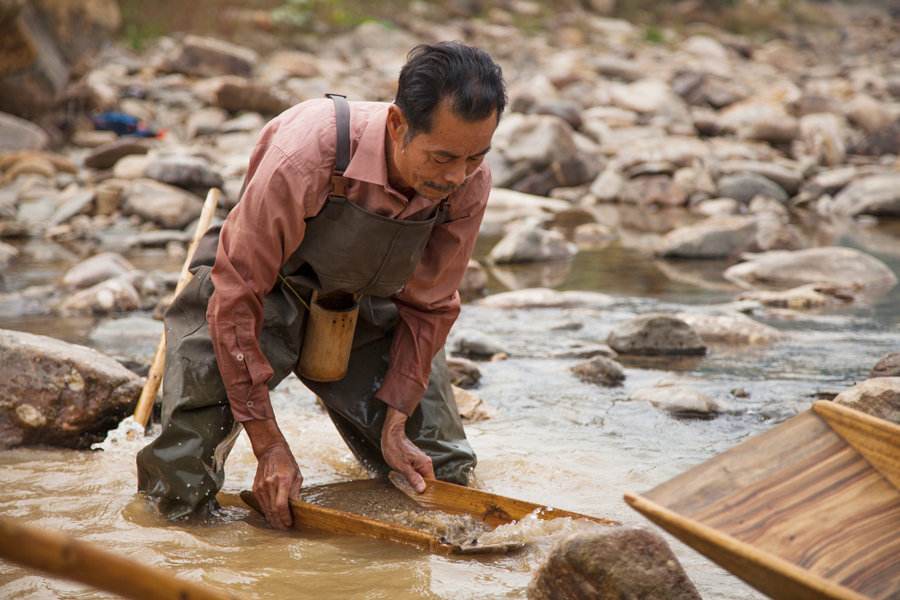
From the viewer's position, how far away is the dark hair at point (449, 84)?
2863 mm

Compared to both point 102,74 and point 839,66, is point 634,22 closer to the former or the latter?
point 839,66

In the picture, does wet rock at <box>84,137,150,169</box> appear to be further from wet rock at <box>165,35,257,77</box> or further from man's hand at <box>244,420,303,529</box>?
man's hand at <box>244,420,303,529</box>

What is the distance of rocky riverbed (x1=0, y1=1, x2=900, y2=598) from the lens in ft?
13.7

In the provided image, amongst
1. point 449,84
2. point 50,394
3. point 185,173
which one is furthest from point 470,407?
point 185,173

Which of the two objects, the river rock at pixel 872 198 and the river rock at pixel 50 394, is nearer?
the river rock at pixel 50 394

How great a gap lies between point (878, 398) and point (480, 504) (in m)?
1.58

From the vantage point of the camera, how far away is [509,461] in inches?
163

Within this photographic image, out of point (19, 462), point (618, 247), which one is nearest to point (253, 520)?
point (19, 462)

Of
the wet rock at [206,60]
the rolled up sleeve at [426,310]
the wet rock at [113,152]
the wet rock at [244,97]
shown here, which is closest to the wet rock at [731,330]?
the rolled up sleeve at [426,310]

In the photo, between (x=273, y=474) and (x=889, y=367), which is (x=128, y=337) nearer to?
(x=273, y=474)

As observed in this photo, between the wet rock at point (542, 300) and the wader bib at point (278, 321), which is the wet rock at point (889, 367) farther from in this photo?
the wet rock at point (542, 300)

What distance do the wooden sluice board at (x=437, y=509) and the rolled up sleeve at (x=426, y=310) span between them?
0.33 metres

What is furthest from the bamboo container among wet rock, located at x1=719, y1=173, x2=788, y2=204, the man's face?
wet rock, located at x1=719, y1=173, x2=788, y2=204

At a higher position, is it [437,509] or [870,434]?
[870,434]
